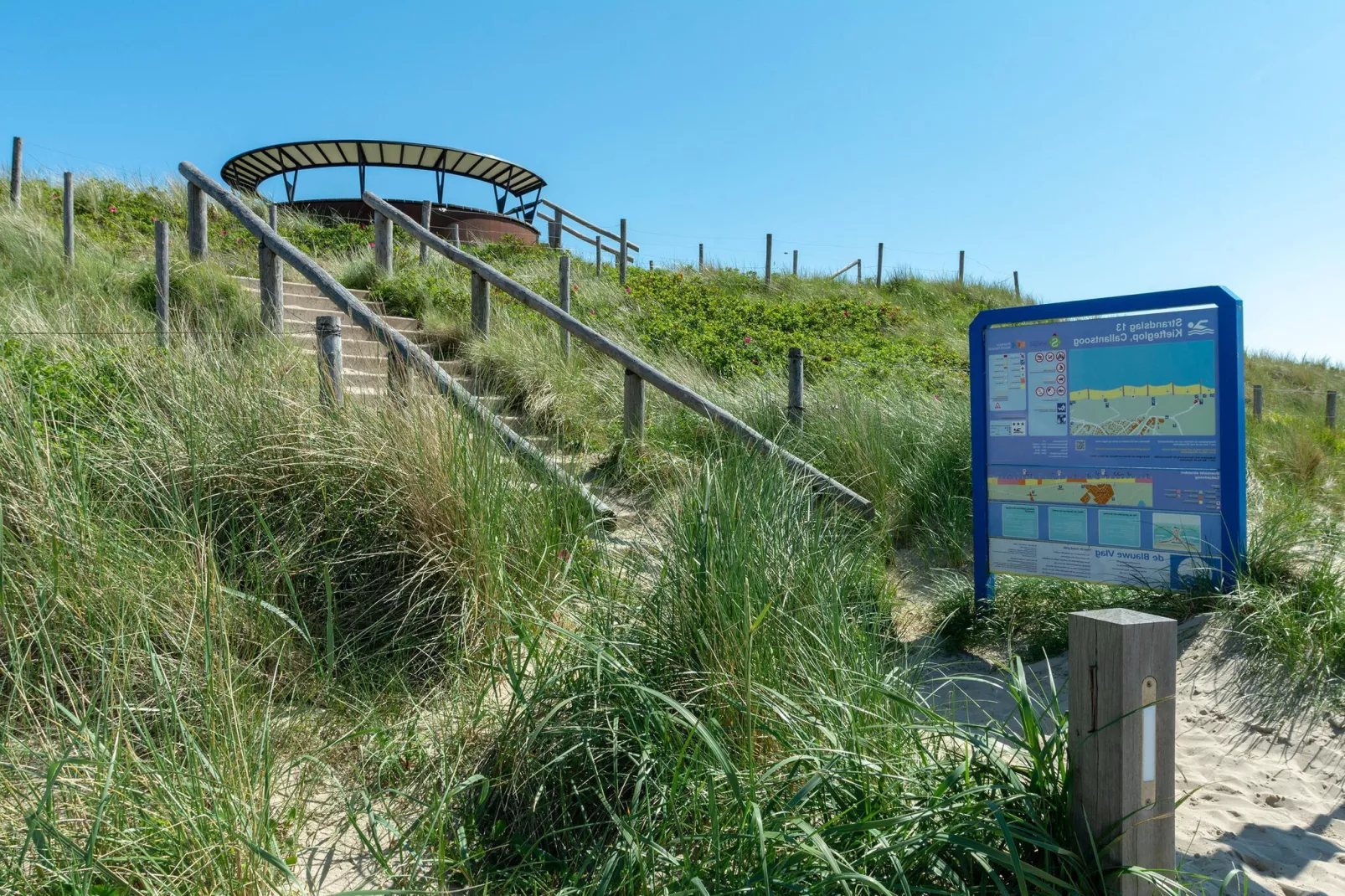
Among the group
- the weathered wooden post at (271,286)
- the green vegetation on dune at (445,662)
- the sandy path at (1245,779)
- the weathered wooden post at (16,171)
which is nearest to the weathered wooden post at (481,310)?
the weathered wooden post at (271,286)

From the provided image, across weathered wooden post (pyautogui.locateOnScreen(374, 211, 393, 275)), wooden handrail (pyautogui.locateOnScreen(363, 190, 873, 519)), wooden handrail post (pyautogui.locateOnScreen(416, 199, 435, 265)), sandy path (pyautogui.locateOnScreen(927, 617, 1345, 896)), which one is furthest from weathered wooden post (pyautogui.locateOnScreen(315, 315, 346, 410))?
wooden handrail post (pyautogui.locateOnScreen(416, 199, 435, 265))

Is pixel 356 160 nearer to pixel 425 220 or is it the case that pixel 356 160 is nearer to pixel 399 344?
pixel 425 220

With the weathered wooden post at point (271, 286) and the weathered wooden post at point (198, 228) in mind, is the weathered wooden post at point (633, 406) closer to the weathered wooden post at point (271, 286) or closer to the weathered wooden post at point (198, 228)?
the weathered wooden post at point (271, 286)

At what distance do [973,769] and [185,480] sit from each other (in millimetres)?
3360

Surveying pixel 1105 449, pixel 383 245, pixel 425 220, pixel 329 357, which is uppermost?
pixel 425 220

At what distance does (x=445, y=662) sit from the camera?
310 centimetres

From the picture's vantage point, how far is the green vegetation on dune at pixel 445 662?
1949 mm

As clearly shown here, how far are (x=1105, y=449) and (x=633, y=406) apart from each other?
3.59 metres

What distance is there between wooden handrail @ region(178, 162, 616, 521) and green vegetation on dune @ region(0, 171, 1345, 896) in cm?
24

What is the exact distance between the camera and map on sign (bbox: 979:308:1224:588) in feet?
13.0

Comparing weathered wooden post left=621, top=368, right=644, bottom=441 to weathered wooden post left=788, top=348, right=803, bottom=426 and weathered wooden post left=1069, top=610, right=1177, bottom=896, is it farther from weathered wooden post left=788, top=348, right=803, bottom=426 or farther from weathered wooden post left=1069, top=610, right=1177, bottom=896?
weathered wooden post left=1069, top=610, right=1177, bottom=896

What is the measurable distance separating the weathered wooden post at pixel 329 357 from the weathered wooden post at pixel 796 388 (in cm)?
365

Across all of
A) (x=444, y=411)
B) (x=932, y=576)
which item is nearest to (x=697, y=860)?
(x=444, y=411)

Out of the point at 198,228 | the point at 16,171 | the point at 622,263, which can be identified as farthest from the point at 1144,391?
the point at 16,171
